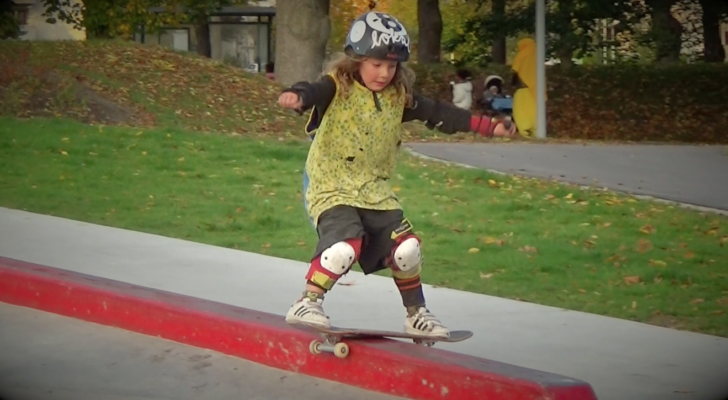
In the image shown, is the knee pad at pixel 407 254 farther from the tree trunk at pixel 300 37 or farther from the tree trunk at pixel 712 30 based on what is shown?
the tree trunk at pixel 712 30

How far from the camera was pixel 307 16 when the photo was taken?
76.0ft

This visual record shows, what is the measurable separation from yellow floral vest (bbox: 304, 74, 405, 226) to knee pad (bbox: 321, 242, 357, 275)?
207 millimetres

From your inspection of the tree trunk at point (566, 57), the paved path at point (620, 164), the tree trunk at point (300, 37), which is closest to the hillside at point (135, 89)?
the tree trunk at point (300, 37)

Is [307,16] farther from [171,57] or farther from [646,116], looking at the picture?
[646,116]

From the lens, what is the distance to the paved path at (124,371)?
209 inches

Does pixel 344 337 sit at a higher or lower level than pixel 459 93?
lower

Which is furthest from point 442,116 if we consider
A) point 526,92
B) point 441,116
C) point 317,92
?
point 526,92

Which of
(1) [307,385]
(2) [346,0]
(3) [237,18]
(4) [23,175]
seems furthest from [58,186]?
(3) [237,18]

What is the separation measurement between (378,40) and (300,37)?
18.2 metres

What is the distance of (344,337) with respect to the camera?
17.7 feet

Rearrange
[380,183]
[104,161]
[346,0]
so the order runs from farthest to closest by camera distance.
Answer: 1. [346,0]
2. [104,161]
3. [380,183]

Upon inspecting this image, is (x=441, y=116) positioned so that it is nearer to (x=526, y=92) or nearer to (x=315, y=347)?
(x=315, y=347)

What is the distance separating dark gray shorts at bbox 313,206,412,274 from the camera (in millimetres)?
5223

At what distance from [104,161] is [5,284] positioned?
21.1ft
